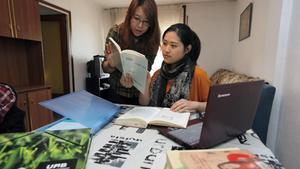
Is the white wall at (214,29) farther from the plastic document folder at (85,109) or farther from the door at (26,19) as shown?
the plastic document folder at (85,109)

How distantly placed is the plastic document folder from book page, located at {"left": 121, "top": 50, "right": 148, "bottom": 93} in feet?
0.62

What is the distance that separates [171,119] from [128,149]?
25cm

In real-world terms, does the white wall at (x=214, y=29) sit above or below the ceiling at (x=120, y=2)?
below

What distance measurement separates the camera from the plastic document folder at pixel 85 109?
0.72m

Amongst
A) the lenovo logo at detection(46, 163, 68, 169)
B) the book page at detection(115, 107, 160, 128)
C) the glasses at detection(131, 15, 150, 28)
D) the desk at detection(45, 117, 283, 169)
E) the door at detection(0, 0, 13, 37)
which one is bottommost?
the desk at detection(45, 117, 283, 169)

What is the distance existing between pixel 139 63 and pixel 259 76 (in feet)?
4.18

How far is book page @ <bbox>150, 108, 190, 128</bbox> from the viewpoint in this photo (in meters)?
0.75

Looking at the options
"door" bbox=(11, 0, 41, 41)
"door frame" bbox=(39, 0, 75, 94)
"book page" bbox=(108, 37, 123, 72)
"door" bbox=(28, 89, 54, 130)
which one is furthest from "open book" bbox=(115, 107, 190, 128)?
"door frame" bbox=(39, 0, 75, 94)

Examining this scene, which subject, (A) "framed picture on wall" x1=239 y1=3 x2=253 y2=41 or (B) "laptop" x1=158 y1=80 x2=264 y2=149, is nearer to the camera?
(B) "laptop" x1=158 y1=80 x2=264 y2=149

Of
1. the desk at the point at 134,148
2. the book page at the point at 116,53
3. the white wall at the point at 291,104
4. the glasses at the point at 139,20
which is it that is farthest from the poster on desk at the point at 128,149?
the white wall at the point at 291,104

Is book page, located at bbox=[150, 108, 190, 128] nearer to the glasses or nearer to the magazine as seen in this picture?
the magazine

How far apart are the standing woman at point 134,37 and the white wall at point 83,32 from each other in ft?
6.78

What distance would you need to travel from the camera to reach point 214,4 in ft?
12.0

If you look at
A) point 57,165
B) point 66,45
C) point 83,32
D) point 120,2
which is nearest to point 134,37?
point 57,165
